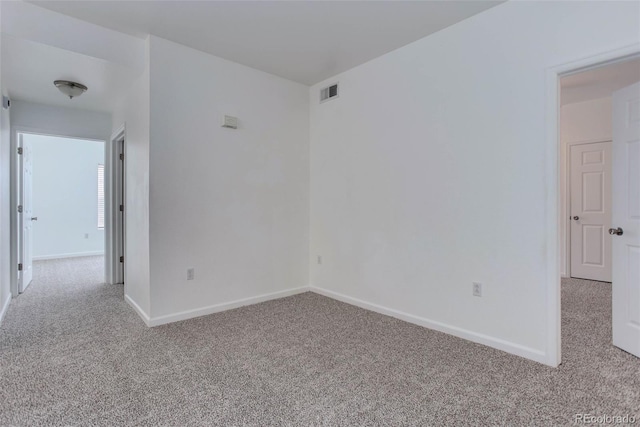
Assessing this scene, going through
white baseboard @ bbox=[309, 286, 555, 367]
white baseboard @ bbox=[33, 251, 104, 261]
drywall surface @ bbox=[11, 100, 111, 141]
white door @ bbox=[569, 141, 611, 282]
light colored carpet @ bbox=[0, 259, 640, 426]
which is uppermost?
drywall surface @ bbox=[11, 100, 111, 141]

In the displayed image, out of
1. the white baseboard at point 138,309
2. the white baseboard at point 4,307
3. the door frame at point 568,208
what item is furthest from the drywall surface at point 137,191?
the door frame at point 568,208

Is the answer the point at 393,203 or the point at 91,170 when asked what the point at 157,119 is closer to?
the point at 393,203

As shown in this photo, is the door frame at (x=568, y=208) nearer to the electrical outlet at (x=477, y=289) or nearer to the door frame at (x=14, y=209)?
the electrical outlet at (x=477, y=289)

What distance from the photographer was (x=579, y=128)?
15.4 feet

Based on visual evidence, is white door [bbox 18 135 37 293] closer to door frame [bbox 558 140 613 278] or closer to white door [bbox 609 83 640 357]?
white door [bbox 609 83 640 357]

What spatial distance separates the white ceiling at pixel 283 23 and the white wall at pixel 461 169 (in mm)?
231

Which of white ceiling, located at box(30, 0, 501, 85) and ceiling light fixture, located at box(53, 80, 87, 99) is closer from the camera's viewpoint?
white ceiling, located at box(30, 0, 501, 85)

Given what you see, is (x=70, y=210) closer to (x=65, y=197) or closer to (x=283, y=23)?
(x=65, y=197)

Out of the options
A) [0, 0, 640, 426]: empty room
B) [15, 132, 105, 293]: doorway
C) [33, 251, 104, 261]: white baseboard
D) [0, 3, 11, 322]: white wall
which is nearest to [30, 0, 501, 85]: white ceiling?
[0, 0, 640, 426]: empty room

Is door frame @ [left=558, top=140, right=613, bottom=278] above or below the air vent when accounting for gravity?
below

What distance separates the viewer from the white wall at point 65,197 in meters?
6.35

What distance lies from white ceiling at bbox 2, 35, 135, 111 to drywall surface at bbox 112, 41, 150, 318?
19cm

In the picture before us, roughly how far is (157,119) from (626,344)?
408 centimetres

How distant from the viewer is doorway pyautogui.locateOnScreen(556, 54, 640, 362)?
7.46 feet
